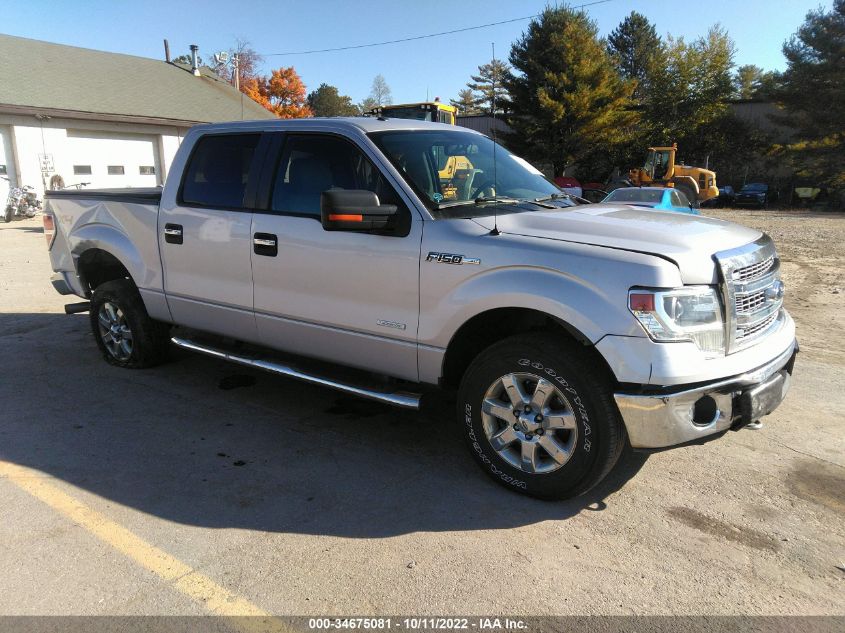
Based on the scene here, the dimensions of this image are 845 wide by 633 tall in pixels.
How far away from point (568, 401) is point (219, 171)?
3217mm

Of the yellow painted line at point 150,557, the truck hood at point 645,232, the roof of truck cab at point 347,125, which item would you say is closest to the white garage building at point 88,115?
the roof of truck cab at point 347,125

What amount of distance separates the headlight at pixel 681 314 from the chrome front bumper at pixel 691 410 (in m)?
0.23

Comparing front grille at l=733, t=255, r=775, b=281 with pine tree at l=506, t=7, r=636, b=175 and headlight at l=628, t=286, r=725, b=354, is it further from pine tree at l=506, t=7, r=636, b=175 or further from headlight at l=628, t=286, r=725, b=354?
pine tree at l=506, t=7, r=636, b=175

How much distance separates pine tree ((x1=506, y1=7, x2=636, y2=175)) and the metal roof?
16.8 m

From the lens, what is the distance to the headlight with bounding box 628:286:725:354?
2.95 meters

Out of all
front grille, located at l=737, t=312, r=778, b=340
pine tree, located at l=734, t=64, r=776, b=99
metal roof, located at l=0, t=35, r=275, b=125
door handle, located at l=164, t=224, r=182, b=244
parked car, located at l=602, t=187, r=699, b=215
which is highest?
pine tree, located at l=734, t=64, r=776, b=99

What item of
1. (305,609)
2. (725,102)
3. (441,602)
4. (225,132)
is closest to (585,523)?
(441,602)

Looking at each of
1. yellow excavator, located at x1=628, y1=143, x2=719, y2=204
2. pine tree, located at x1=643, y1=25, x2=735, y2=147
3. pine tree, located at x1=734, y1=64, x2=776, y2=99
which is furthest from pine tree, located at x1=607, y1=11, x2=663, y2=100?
yellow excavator, located at x1=628, y1=143, x2=719, y2=204

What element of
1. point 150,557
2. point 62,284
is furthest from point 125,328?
point 150,557

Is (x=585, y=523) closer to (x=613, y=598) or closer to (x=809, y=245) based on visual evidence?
(x=613, y=598)

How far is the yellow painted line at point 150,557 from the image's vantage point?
262cm

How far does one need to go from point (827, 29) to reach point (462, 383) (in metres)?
43.3

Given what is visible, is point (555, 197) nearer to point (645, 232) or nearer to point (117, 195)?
point (645, 232)

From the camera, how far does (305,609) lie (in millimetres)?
2654
